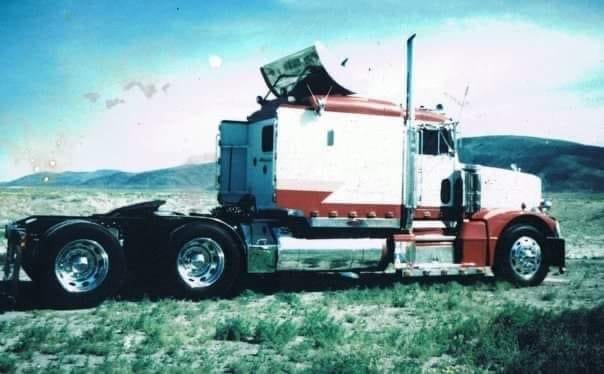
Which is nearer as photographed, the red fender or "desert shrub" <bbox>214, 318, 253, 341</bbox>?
"desert shrub" <bbox>214, 318, 253, 341</bbox>

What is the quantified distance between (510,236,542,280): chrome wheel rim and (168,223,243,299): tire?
5904 millimetres

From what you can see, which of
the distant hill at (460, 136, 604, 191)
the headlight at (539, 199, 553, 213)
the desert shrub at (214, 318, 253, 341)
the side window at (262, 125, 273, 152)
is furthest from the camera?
the distant hill at (460, 136, 604, 191)

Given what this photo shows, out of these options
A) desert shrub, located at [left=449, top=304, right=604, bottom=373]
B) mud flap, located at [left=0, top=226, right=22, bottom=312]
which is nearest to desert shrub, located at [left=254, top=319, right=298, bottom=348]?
desert shrub, located at [left=449, top=304, right=604, bottom=373]

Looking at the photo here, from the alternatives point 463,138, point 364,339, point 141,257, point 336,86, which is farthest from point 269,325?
point 463,138

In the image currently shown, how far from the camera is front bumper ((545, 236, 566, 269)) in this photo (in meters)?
12.3

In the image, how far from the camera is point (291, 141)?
10961 millimetres

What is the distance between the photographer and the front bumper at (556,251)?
12343mm

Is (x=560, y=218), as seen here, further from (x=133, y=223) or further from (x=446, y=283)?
(x=133, y=223)

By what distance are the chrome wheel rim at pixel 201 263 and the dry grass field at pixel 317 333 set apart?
1.34 ft

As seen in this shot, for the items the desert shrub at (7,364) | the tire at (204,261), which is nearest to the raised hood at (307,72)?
the tire at (204,261)

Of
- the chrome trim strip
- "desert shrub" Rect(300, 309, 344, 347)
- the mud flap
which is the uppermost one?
the chrome trim strip

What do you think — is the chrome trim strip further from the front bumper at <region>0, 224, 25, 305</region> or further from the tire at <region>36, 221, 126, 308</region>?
the front bumper at <region>0, 224, 25, 305</region>

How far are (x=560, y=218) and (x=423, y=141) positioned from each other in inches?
1078

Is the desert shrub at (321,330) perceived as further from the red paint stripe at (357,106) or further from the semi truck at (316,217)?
the red paint stripe at (357,106)
